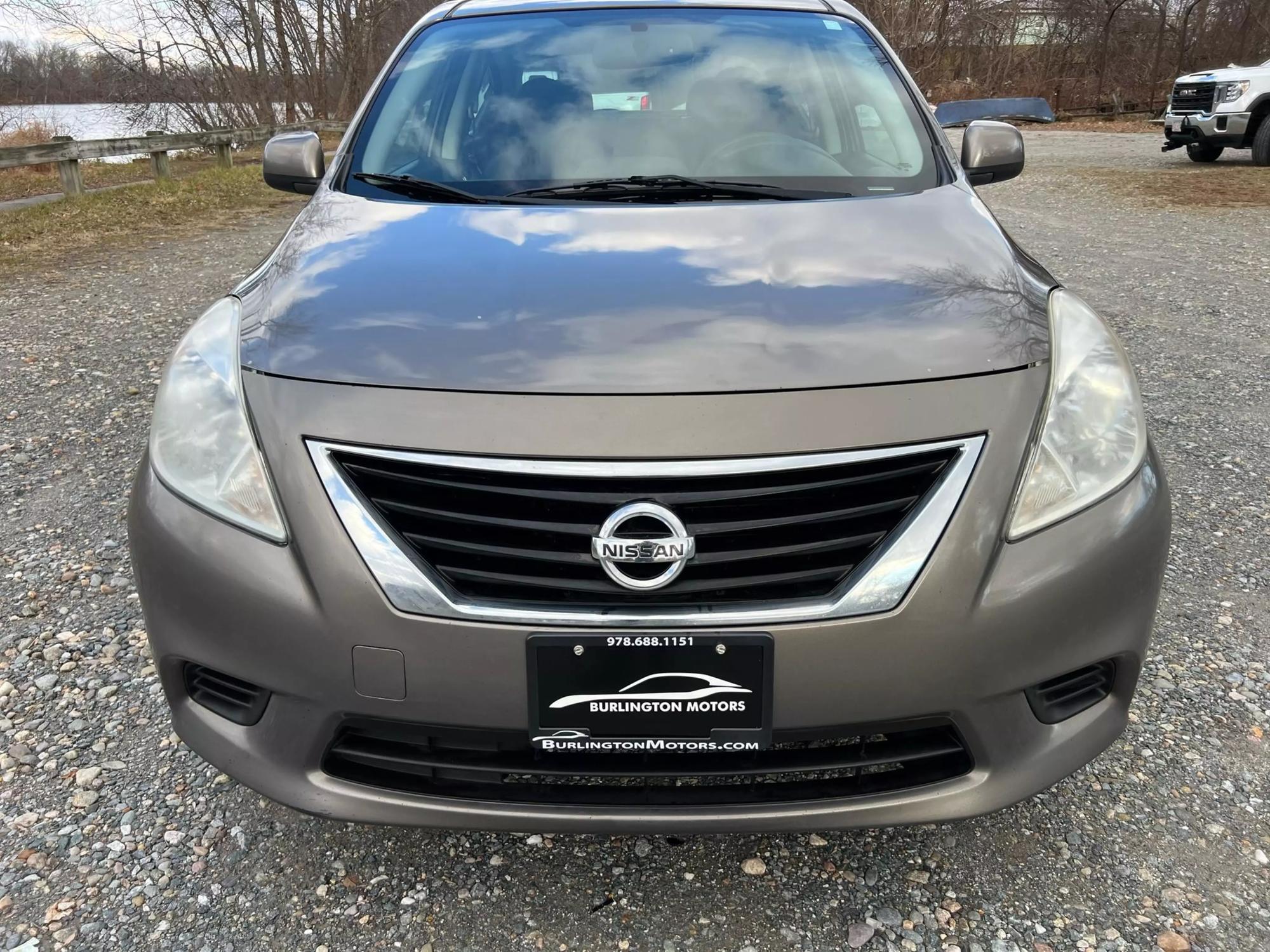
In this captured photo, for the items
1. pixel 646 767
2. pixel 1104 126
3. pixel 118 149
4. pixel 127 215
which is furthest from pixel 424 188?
pixel 1104 126

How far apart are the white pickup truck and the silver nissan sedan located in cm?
1382

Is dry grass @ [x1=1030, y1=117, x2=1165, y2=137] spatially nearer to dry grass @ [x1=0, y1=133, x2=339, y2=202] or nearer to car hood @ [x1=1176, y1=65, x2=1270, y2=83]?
car hood @ [x1=1176, y1=65, x2=1270, y2=83]

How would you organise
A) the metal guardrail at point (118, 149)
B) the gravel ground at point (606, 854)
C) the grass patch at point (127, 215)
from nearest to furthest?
the gravel ground at point (606, 854) → the grass patch at point (127, 215) → the metal guardrail at point (118, 149)

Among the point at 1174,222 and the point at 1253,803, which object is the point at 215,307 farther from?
the point at 1174,222

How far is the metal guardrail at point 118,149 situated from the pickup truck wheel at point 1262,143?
1191 centimetres

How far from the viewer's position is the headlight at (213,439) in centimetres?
145

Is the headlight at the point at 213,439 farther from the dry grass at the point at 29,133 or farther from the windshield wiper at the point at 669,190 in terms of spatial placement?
the dry grass at the point at 29,133

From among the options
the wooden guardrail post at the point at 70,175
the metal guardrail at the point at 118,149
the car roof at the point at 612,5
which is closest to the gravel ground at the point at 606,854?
the car roof at the point at 612,5

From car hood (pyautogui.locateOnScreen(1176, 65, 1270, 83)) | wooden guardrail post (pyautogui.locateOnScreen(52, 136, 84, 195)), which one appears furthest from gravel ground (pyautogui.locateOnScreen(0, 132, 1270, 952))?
car hood (pyautogui.locateOnScreen(1176, 65, 1270, 83))

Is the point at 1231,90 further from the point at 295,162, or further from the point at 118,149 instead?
the point at 118,149

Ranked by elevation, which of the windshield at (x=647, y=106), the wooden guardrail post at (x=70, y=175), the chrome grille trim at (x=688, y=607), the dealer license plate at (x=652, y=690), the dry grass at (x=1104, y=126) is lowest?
the dry grass at (x=1104, y=126)

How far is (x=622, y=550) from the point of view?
131cm

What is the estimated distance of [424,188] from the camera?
223cm

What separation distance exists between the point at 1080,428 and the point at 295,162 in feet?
6.92
